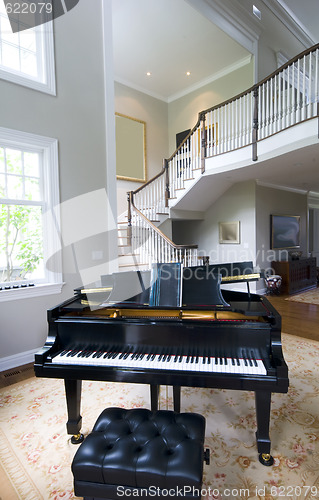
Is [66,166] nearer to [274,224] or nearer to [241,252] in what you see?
[241,252]

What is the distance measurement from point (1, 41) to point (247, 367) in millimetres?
3909

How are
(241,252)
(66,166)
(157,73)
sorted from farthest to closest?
(157,73), (241,252), (66,166)

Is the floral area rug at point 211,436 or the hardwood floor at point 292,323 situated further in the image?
the hardwood floor at point 292,323

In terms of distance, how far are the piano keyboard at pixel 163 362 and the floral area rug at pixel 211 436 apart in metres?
0.66

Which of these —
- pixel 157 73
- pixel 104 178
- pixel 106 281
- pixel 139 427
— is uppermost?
pixel 157 73

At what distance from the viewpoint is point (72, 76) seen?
10.8ft

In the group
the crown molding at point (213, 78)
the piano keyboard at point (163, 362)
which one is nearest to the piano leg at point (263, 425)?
the piano keyboard at point (163, 362)

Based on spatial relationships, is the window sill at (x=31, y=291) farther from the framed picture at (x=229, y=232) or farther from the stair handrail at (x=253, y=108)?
the framed picture at (x=229, y=232)

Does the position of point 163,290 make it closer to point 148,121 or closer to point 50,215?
point 50,215

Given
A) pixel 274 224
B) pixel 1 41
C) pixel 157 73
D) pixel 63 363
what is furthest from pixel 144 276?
pixel 157 73

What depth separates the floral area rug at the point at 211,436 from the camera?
4.89 feet

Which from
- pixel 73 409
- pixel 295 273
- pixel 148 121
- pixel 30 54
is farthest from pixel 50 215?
pixel 148 121

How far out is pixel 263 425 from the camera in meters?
1.60

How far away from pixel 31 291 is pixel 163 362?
2.13 metres
